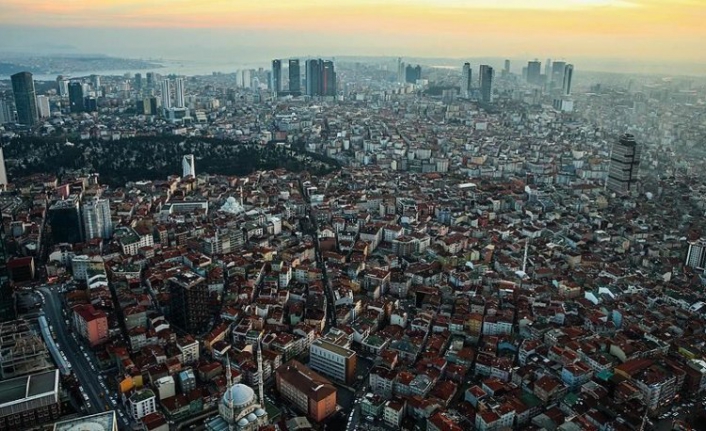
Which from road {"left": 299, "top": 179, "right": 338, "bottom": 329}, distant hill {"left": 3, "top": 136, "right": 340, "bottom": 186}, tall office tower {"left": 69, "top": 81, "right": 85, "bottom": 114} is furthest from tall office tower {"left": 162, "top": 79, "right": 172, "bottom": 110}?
road {"left": 299, "top": 179, "right": 338, "bottom": 329}

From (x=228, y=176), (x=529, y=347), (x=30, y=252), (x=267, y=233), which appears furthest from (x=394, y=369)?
(x=228, y=176)

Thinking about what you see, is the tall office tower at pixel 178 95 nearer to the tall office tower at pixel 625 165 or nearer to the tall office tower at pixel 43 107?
the tall office tower at pixel 43 107

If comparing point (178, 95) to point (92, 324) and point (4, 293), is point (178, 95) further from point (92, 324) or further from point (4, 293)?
point (92, 324)

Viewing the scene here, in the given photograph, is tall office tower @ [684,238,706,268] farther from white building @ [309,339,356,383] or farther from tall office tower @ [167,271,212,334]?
tall office tower @ [167,271,212,334]

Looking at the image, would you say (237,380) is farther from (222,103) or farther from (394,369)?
(222,103)

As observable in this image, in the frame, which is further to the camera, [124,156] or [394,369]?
[124,156]

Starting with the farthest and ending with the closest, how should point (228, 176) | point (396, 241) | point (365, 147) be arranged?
point (365, 147) < point (228, 176) < point (396, 241)
